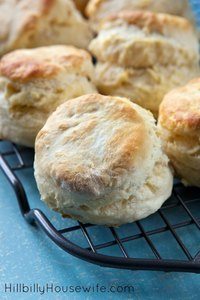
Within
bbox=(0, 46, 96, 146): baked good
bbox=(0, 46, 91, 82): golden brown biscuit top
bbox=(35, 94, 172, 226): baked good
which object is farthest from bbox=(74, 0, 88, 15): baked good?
bbox=(35, 94, 172, 226): baked good

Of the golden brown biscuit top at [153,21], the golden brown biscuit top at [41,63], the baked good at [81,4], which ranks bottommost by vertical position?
the baked good at [81,4]

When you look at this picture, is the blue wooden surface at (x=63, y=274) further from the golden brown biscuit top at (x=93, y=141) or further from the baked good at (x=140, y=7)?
the baked good at (x=140, y=7)

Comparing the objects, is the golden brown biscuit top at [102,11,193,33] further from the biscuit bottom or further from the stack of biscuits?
the biscuit bottom

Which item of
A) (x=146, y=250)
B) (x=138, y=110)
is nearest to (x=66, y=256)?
(x=146, y=250)

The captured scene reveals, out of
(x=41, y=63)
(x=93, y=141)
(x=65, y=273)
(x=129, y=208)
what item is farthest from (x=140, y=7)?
(x=65, y=273)

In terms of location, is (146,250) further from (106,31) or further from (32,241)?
(106,31)

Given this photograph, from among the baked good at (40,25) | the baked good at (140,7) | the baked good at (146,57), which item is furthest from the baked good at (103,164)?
the baked good at (140,7)
